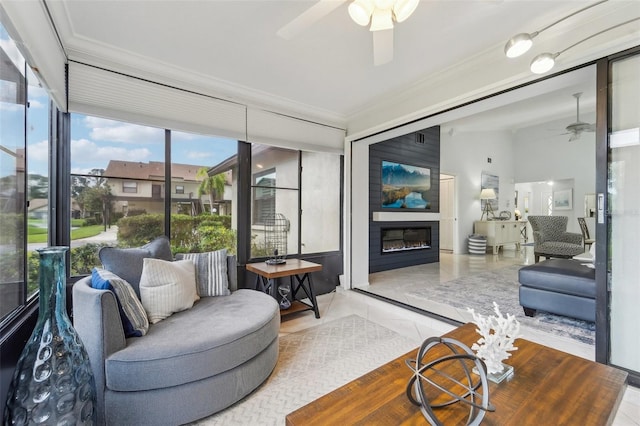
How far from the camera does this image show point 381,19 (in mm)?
1542

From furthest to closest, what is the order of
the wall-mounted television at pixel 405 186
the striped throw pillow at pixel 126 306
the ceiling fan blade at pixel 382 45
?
the wall-mounted television at pixel 405 186 → the ceiling fan blade at pixel 382 45 → the striped throw pillow at pixel 126 306

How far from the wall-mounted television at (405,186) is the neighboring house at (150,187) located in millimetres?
3475

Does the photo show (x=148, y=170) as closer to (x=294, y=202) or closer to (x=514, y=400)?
(x=294, y=202)

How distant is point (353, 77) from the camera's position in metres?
3.00

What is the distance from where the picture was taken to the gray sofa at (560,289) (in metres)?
2.53

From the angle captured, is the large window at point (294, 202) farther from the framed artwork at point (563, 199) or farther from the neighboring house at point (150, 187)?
the framed artwork at point (563, 199)

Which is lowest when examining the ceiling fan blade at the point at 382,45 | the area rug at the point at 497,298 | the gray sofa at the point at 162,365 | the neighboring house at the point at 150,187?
the area rug at the point at 497,298

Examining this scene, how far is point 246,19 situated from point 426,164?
16.6 feet

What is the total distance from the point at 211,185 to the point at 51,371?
89.5 inches

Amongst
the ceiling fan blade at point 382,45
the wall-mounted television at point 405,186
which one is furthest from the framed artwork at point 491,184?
the ceiling fan blade at point 382,45

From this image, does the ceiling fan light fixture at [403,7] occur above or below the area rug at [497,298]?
above

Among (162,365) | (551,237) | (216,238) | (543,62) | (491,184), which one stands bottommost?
(162,365)

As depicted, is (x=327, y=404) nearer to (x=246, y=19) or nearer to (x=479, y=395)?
(x=479, y=395)

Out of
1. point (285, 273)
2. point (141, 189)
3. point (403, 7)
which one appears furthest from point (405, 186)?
point (141, 189)
